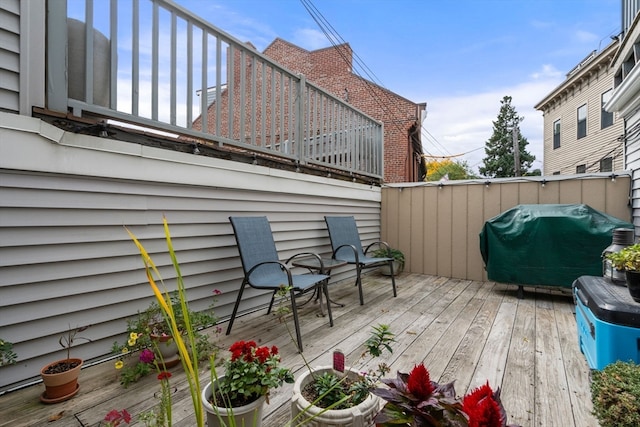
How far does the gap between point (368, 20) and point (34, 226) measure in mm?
8865

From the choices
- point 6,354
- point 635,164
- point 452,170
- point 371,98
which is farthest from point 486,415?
point 452,170

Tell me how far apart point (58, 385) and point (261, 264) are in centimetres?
127

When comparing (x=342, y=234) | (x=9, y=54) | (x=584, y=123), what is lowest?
(x=342, y=234)

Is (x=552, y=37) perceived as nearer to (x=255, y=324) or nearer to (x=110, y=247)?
(x=255, y=324)

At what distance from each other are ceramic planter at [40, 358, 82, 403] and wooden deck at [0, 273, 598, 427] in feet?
0.13

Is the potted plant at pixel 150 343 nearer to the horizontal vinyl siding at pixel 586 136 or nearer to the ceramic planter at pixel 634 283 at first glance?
the ceramic planter at pixel 634 283

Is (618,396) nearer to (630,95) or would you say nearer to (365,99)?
(630,95)

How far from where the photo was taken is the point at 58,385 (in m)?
1.53

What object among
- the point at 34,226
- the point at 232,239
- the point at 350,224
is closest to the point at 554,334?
the point at 350,224

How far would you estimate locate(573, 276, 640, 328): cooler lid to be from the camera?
146 centimetres

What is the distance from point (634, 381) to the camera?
1150 mm

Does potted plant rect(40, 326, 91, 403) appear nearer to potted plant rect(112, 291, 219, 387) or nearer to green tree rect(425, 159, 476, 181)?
potted plant rect(112, 291, 219, 387)

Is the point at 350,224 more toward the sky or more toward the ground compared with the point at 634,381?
more toward the sky

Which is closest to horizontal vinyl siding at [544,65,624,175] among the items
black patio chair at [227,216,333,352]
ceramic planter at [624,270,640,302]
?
ceramic planter at [624,270,640,302]
